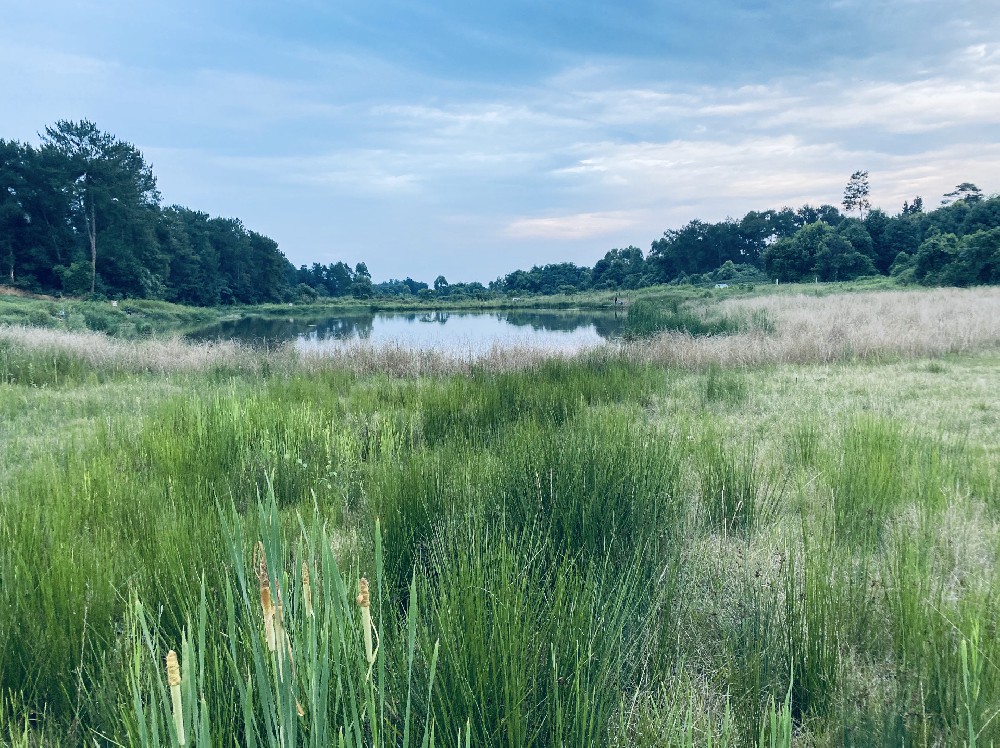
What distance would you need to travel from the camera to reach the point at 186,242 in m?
55.4

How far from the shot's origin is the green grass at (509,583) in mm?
1219

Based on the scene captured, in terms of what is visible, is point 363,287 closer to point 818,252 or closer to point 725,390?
point 818,252

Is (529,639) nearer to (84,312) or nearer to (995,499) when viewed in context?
(995,499)

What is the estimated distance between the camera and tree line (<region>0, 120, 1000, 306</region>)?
124ft

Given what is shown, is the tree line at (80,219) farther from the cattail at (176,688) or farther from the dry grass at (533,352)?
the cattail at (176,688)

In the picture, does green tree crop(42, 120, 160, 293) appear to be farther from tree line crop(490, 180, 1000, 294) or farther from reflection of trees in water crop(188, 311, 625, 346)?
tree line crop(490, 180, 1000, 294)

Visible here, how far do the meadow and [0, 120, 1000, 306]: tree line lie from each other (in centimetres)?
3507

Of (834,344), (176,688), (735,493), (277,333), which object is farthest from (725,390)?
(277,333)

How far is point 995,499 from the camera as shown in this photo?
10.7 ft

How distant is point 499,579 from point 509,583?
72 mm

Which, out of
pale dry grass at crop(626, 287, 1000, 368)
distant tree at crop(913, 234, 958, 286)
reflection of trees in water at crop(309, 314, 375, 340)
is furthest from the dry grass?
distant tree at crop(913, 234, 958, 286)

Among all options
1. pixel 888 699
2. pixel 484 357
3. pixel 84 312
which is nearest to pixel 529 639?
pixel 888 699

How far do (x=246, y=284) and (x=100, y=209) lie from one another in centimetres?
2229

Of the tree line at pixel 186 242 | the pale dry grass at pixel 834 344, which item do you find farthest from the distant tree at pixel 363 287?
the pale dry grass at pixel 834 344
